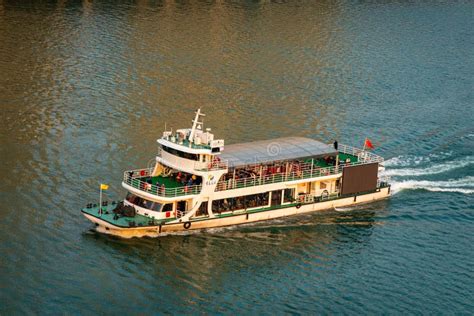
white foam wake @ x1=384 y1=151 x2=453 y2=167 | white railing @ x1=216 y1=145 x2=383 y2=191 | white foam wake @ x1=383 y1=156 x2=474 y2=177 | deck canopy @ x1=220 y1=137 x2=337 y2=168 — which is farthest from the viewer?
white foam wake @ x1=384 y1=151 x2=453 y2=167

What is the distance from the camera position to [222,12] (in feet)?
566

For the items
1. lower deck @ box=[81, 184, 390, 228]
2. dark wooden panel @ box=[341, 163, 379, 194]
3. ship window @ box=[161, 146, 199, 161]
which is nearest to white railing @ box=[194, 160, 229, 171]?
ship window @ box=[161, 146, 199, 161]

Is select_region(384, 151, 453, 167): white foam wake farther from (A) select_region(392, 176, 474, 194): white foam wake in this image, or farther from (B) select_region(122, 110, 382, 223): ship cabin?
(B) select_region(122, 110, 382, 223): ship cabin

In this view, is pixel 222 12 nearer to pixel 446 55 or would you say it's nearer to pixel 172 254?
pixel 446 55

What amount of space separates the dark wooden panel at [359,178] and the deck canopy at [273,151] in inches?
98.0

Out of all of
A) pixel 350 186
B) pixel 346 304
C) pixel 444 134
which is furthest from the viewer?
pixel 444 134

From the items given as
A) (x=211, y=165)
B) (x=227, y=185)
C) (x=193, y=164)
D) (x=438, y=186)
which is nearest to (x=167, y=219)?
(x=193, y=164)

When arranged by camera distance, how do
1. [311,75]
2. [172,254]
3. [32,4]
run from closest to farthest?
[172,254] → [311,75] → [32,4]

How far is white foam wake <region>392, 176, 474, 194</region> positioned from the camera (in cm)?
8756

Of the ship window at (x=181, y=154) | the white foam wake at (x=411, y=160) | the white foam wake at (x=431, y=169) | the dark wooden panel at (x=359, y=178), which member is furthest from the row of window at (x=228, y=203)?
the white foam wake at (x=411, y=160)

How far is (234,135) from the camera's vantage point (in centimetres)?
9931

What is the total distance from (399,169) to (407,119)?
1846 centimetres

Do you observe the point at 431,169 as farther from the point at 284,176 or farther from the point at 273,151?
the point at 273,151

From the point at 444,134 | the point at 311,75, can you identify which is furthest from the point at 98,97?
the point at 444,134
